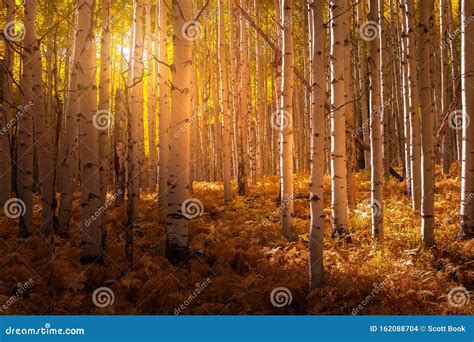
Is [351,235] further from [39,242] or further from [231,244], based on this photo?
[39,242]

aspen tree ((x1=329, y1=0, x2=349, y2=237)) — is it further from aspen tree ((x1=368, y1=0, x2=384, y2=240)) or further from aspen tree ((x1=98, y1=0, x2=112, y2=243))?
aspen tree ((x1=98, y1=0, x2=112, y2=243))

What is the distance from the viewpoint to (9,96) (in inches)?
391

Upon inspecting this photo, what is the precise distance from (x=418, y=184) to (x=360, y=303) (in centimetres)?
546

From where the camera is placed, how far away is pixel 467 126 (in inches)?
309

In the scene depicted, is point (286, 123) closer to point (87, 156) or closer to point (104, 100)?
point (87, 156)

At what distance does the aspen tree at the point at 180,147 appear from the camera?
7.42 m
